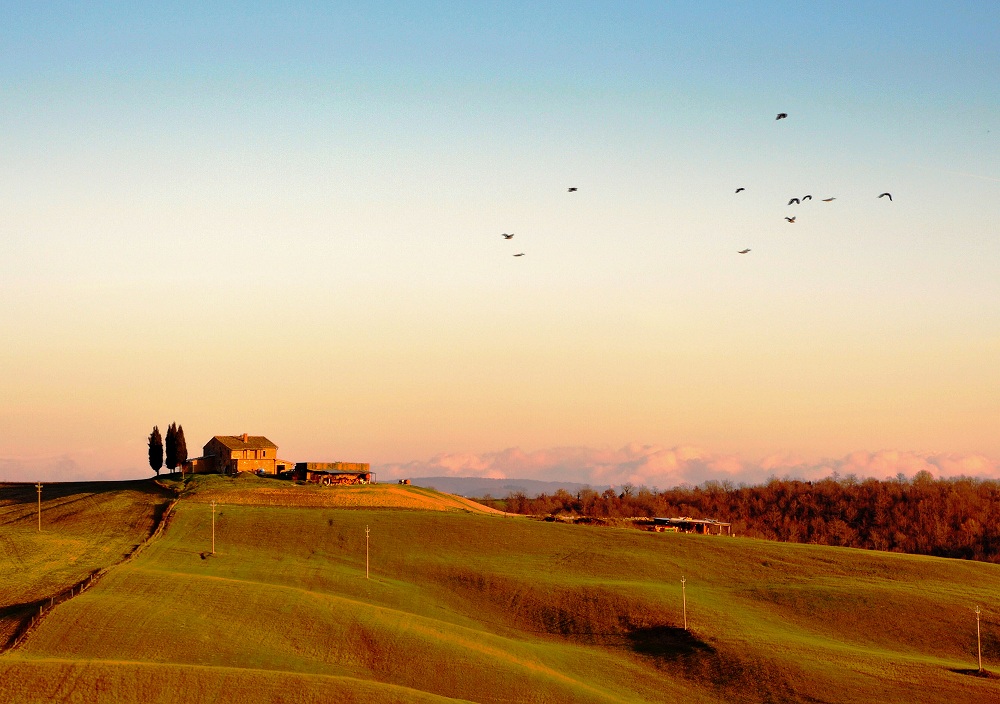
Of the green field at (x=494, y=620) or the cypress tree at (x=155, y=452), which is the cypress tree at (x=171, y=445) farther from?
the green field at (x=494, y=620)

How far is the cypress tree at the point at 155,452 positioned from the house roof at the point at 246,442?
8.63 m

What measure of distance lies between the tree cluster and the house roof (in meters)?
6.29

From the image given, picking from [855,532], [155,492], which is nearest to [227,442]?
[155,492]

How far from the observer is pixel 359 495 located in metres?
141

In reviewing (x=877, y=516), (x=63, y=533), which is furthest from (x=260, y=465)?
(x=877, y=516)

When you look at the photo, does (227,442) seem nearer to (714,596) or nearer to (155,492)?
(155,492)

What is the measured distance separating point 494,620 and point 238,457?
270 ft

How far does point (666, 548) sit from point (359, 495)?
146 ft

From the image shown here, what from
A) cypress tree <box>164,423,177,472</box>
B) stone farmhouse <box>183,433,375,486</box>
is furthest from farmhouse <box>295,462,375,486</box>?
cypress tree <box>164,423,177,472</box>

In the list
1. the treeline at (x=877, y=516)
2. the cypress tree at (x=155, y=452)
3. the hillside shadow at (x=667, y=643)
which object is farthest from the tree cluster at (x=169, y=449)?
the hillside shadow at (x=667, y=643)

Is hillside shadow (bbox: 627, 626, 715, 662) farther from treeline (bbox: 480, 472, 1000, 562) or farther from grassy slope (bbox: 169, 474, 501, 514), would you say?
treeline (bbox: 480, 472, 1000, 562)

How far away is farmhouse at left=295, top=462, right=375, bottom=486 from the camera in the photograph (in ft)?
524

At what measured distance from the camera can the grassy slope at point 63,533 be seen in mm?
87812

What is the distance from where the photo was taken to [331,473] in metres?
160
